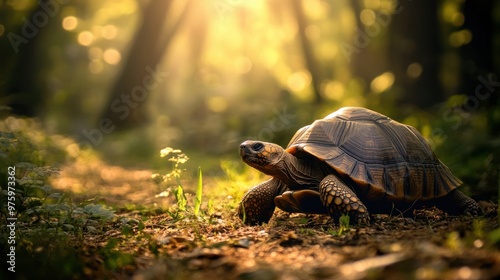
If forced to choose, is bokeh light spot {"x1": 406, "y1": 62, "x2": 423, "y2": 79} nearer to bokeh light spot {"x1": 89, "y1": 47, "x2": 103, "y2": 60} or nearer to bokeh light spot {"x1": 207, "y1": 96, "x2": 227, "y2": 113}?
bokeh light spot {"x1": 207, "y1": 96, "x2": 227, "y2": 113}

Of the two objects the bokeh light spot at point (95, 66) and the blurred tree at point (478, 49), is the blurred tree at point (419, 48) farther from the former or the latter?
the bokeh light spot at point (95, 66)

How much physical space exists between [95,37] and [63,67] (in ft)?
9.76

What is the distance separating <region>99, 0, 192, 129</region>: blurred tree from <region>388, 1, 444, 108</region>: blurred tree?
9.51 metres

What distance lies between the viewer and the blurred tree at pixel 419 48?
1109cm

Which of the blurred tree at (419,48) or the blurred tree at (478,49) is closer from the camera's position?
the blurred tree at (478,49)

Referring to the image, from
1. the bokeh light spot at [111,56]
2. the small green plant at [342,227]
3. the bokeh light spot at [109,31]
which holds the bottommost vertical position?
the small green plant at [342,227]

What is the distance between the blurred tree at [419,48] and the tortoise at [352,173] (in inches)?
280

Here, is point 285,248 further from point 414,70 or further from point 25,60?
point 25,60

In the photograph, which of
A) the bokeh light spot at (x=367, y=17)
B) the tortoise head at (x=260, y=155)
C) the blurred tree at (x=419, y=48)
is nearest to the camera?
the tortoise head at (x=260, y=155)

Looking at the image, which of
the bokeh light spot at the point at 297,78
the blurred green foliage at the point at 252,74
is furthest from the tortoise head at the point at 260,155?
the bokeh light spot at the point at 297,78

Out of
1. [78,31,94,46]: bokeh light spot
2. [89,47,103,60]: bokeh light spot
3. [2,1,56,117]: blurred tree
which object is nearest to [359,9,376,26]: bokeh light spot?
[2,1,56,117]: blurred tree

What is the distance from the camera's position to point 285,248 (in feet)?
10.8

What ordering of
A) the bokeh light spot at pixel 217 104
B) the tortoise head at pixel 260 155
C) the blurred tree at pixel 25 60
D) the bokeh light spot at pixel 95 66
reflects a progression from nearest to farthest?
1. the tortoise head at pixel 260 155
2. the blurred tree at pixel 25 60
3. the bokeh light spot at pixel 217 104
4. the bokeh light spot at pixel 95 66

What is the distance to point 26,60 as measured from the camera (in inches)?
778
